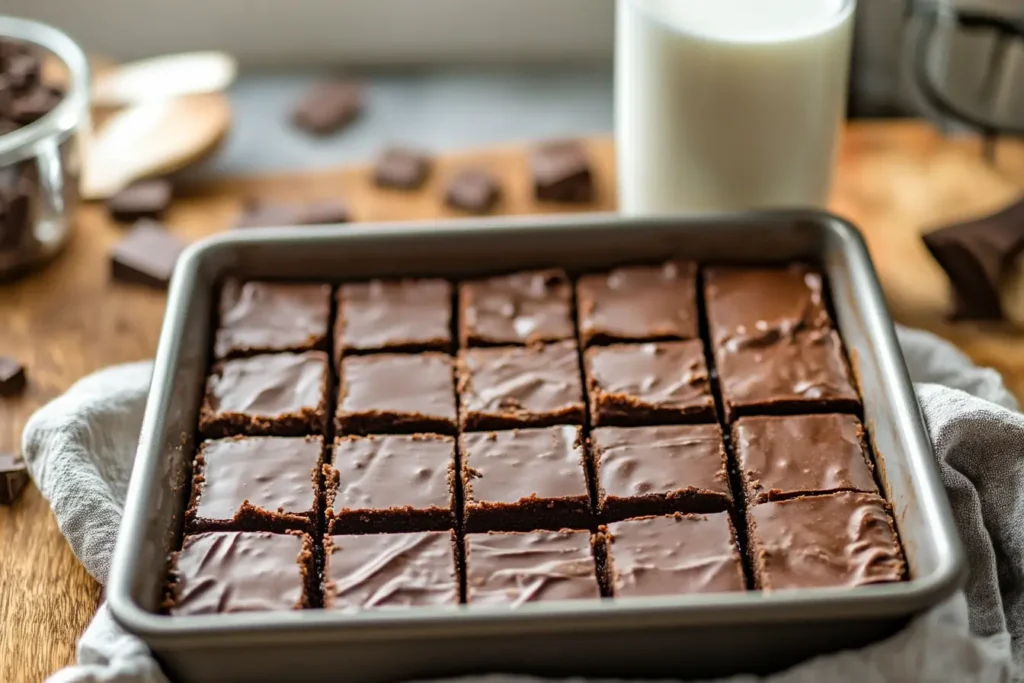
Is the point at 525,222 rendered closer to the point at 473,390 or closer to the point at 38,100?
the point at 473,390

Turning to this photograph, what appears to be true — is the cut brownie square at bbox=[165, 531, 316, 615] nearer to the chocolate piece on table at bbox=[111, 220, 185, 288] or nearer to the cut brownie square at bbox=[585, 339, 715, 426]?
the cut brownie square at bbox=[585, 339, 715, 426]

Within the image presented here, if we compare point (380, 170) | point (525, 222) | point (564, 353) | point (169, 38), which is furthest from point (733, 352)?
point (169, 38)

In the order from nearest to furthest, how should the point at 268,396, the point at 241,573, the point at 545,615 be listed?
the point at 545,615
the point at 241,573
the point at 268,396

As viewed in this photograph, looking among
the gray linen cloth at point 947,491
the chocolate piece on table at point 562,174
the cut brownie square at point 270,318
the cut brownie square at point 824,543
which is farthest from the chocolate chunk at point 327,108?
the cut brownie square at point 824,543

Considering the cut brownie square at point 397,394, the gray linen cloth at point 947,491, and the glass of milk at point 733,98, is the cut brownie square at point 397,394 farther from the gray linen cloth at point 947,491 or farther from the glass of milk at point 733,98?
the glass of milk at point 733,98

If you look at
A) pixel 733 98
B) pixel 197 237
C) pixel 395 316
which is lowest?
pixel 197 237

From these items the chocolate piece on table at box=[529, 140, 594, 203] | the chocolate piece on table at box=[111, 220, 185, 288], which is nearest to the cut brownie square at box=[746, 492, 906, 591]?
the chocolate piece on table at box=[529, 140, 594, 203]

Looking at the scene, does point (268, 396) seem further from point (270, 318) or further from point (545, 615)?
point (545, 615)

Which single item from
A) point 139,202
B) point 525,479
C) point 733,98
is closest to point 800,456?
point 525,479
